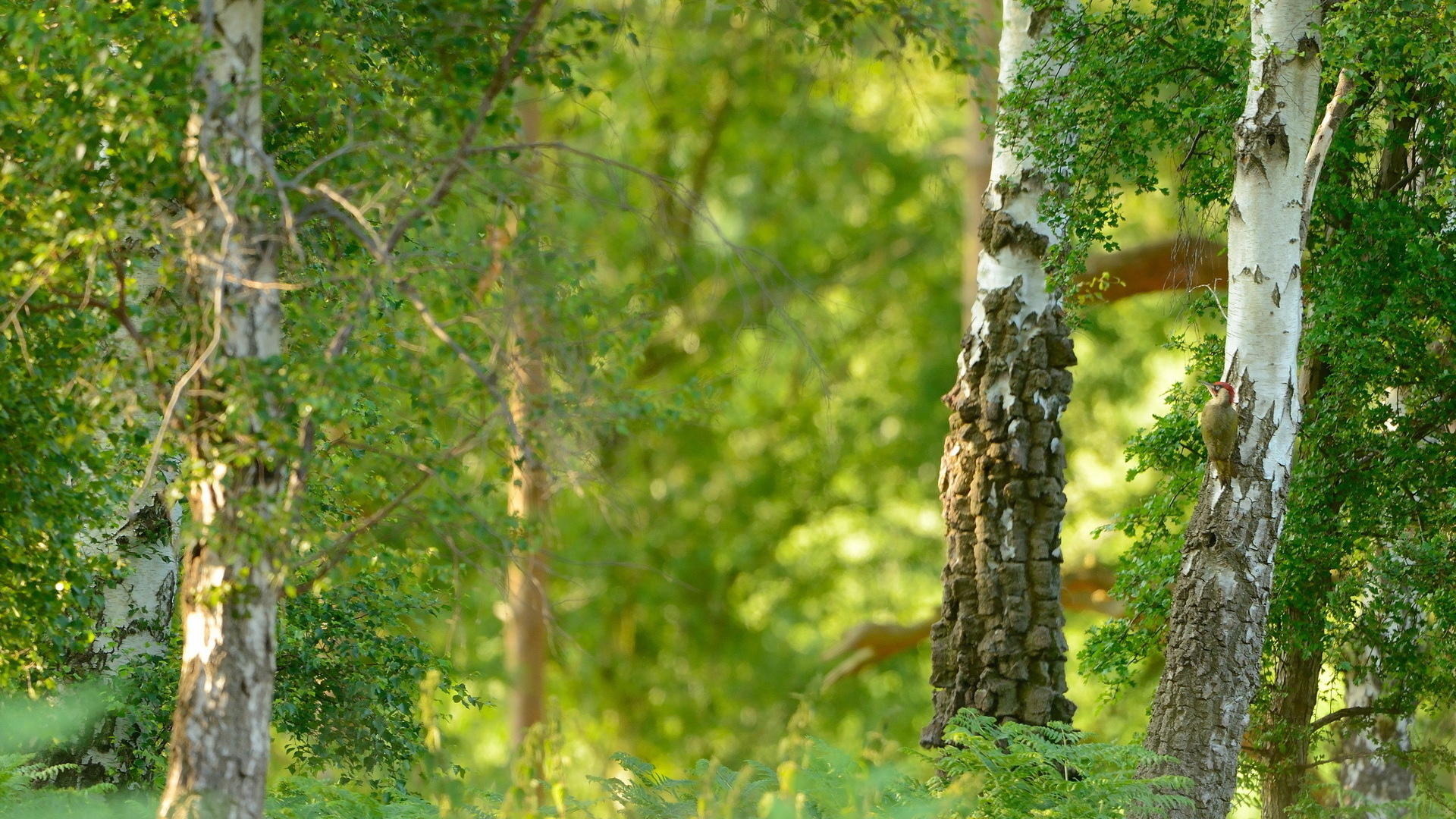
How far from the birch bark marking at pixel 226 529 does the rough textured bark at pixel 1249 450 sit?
4.28m

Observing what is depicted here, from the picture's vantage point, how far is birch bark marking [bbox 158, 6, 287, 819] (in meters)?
4.54

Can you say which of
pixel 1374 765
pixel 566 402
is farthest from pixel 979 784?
pixel 1374 765

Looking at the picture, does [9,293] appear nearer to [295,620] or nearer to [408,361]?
[408,361]

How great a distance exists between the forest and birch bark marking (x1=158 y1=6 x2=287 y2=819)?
18mm

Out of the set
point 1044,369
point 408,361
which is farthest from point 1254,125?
point 408,361

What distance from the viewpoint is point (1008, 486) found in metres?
7.59

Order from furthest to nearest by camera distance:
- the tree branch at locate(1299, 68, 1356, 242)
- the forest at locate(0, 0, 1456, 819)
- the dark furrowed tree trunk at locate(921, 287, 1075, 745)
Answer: the dark furrowed tree trunk at locate(921, 287, 1075, 745)
the tree branch at locate(1299, 68, 1356, 242)
the forest at locate(0, 0, 1456, 819)

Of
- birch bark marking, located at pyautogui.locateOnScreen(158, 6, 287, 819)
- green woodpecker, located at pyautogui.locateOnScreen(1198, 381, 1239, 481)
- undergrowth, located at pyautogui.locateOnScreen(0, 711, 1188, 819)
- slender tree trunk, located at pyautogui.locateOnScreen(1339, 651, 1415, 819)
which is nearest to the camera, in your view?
birch bark marking, located at pyautogui.locateOnScreen(158, 6, 287, 819)

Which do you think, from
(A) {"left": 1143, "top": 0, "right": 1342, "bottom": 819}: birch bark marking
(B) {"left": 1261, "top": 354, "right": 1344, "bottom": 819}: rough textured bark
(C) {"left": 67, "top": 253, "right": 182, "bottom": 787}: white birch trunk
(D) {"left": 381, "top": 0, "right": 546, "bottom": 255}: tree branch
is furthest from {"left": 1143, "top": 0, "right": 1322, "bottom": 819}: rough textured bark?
(C) {"left": 67, "top": 253, "right": 182, "bottom": 787}: white birch trunk

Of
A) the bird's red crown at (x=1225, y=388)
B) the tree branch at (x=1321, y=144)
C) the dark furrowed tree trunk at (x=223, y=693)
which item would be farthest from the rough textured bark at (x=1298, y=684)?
the dark furrowed tree trunk at (x=223, y=693)

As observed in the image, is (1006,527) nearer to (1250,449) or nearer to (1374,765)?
(1250,449)

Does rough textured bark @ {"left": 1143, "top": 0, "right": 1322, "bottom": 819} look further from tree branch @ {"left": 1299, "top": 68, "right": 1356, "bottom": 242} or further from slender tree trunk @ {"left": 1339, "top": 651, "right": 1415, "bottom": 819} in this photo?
slender tree trunk @ {"left": 1339, "top": 651, "right": 1415, "bottom": 819}

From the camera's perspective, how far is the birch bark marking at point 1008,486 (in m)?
7.45

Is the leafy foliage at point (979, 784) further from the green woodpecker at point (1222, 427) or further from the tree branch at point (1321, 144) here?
the tree branch at point (1321, 144)
